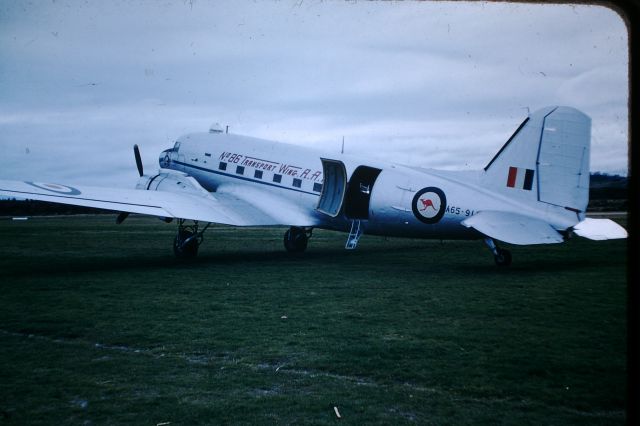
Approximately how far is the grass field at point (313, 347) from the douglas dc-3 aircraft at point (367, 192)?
148cm

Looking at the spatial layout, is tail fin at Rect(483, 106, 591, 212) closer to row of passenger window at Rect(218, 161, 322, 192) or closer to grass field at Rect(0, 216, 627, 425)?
grass field at Rect(0, 216, 627, 425)

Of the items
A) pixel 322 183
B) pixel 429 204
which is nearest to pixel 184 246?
pixel 322 183

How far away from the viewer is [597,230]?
1155cm

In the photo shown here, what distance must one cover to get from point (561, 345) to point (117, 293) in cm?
736

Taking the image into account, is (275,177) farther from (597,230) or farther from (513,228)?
(597,230)

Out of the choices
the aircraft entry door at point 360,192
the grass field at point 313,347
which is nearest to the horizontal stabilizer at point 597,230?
the grass field at point 313,347

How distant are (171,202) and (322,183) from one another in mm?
4447

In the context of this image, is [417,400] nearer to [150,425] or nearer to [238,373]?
[238,373]

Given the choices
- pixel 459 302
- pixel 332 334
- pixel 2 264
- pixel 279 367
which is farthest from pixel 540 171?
pixel 2 264

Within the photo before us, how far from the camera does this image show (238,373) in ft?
17.1

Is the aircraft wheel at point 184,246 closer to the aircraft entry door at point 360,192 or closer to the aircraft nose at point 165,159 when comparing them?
the aircraft entry door at point 360,192

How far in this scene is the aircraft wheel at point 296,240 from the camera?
17703 millimetres

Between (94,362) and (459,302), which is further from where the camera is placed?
(459,302)

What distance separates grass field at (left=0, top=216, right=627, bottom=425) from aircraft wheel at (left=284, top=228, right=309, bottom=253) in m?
5.42
